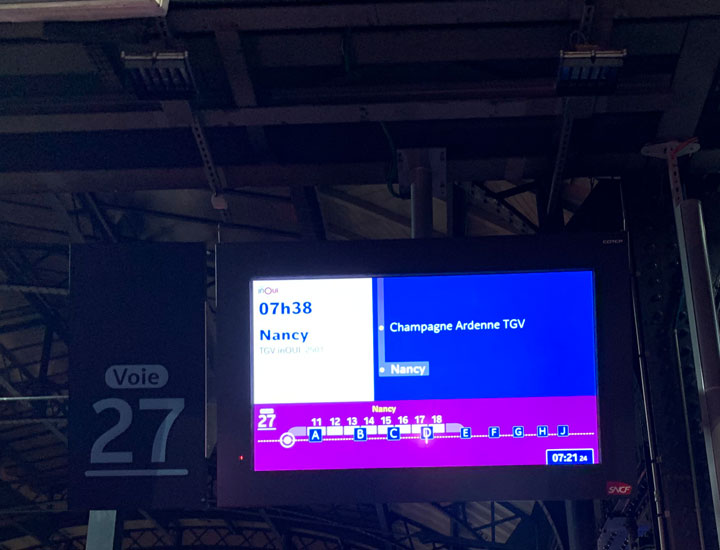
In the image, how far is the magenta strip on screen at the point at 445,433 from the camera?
4168mm

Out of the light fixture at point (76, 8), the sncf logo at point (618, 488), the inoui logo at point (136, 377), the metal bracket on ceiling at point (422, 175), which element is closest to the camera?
the light fixture at point (76, 8)

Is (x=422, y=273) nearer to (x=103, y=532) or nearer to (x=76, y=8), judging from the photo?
(x=76, y=8)

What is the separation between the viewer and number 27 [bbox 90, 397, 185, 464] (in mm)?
4336

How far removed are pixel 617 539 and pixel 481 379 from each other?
7.50 ft

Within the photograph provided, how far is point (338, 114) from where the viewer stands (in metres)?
4.46

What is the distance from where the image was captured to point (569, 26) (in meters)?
4.03

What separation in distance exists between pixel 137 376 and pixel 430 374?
1.42 m

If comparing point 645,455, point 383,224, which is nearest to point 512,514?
point 383,224

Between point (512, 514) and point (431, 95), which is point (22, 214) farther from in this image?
point (512, 514)

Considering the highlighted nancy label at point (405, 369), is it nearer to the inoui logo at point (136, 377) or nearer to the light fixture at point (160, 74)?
the inoui logo at point (136, 377)

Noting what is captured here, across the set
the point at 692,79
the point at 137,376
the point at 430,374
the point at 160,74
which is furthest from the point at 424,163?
the point at 137,376

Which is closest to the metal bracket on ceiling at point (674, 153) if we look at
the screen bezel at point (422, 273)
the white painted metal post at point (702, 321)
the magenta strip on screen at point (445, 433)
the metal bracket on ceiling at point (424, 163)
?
the white painted metal post at point (702, 321)

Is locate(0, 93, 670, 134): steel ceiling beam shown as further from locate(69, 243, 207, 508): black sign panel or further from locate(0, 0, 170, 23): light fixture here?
locate(0, 0, 170, 23): light fixture

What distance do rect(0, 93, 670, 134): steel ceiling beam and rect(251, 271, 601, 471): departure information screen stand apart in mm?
807
